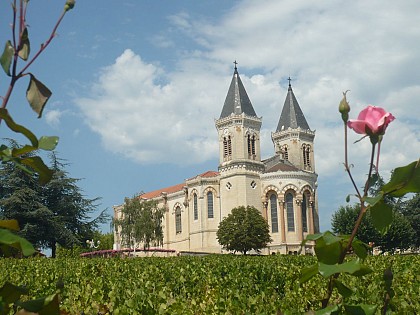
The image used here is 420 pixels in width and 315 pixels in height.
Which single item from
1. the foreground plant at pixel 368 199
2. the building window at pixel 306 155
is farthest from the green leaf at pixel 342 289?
the building window at pixel 306 155

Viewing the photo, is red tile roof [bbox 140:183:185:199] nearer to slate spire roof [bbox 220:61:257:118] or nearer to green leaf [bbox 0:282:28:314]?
slate spire roof [bbox 220:61:257:118]

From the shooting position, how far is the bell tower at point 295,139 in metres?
64.1

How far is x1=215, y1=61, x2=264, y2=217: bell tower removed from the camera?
55531 mm

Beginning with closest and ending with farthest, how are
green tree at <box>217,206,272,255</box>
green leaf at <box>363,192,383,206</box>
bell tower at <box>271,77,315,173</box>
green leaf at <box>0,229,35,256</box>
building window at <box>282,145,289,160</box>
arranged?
1. green leaf at <box>0,229,35,256</box>
2. green leaf at <box>363,192,383,206</box>
3. green tree at <box>217,206,272,255</box>
4. bell tower at <box>271,77,315,173</box>
5. building window at <box>282,145,289,160</box>

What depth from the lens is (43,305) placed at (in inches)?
59.4

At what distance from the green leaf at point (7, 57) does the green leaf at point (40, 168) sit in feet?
0.96

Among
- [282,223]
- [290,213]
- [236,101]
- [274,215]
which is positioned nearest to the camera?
[282,223]

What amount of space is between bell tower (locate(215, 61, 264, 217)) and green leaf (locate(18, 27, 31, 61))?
53410mm

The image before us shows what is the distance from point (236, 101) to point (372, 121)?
191 ft

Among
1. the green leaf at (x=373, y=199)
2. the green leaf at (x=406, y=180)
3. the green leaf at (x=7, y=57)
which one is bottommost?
the green leaf at (x=373, y=199)

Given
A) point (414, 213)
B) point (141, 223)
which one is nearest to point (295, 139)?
point (414, 213)

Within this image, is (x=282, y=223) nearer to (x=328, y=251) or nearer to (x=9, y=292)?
(x=328, y=251)

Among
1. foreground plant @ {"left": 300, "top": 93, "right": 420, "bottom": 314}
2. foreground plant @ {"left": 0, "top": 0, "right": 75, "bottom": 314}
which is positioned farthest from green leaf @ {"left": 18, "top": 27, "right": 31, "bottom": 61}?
foreground plant @ {"left": 300, "top": 93, "right": 420, "bottom": 314}

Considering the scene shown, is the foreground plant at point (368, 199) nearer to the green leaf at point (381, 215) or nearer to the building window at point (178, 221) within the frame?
the green leaf at point (381, 215)
